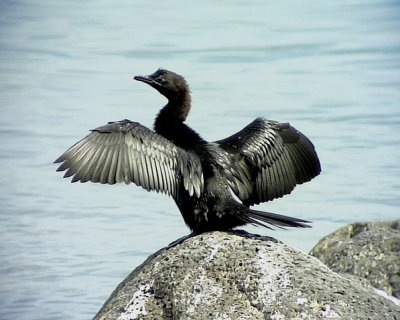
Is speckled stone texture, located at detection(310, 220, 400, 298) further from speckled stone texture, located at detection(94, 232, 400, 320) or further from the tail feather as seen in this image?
speckled stone texture, located at detection(94, 232, 400, 320)

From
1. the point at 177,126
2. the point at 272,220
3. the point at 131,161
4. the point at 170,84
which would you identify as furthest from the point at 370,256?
the point at 131,161

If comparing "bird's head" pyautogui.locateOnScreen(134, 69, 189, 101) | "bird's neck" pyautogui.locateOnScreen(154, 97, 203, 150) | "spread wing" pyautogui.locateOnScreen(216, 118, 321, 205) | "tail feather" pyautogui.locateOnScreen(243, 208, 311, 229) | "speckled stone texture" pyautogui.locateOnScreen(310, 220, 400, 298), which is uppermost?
"bird's head" pyautogui.locateOnScreen(134, 69, 189, 101)

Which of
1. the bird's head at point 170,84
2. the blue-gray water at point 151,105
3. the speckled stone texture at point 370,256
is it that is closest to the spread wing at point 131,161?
the bird's head at point 170,84

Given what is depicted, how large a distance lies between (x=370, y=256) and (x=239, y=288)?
2.27 meters

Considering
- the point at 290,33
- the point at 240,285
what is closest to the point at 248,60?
the point at 290,33

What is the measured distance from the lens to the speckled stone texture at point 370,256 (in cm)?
795

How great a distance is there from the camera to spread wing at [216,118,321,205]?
7.29 m

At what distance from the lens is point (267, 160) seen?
746cm

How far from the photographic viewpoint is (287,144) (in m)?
7.64

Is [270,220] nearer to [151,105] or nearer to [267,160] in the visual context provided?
[267,160]

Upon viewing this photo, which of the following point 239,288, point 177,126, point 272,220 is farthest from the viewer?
point 177,126

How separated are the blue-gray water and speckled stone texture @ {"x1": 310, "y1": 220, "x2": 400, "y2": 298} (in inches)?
83.8

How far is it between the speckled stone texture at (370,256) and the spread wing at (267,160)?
2.57ft

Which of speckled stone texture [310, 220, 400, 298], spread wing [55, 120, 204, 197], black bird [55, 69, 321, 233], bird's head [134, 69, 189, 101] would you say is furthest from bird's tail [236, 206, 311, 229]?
speckled stone texture [310, 220, 400, 298]
